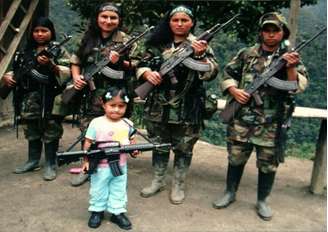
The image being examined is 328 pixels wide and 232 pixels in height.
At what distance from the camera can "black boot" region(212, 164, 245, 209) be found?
198 inches

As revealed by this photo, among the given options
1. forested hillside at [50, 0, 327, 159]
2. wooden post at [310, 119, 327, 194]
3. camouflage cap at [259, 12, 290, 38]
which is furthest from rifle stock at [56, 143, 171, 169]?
forested hillside at [50, 0, 327, 159]

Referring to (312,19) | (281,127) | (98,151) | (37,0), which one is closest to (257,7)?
(37,0)

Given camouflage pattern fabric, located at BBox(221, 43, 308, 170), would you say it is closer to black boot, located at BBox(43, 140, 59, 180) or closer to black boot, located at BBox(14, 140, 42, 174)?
black boot, located at BBox(43, 140, 59, 180)

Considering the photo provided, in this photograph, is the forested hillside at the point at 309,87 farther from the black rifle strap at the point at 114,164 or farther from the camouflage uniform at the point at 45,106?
the black rifle strap at the point at 114,164

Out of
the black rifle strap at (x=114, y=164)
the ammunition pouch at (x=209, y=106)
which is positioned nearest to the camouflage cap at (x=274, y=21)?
the ammunition pouch at (x=209, y=106)

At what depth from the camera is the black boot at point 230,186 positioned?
5.03m

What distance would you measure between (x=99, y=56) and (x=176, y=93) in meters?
0.93

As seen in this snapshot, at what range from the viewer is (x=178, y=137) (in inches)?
198

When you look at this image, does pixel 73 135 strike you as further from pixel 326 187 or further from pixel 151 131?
pixel 326 187

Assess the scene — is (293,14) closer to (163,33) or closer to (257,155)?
(163,33)

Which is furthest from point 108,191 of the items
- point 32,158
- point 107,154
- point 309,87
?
point 309,87

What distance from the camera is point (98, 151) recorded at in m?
4.18

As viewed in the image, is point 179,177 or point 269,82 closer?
point 269,82

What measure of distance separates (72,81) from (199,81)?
1.45 metres
